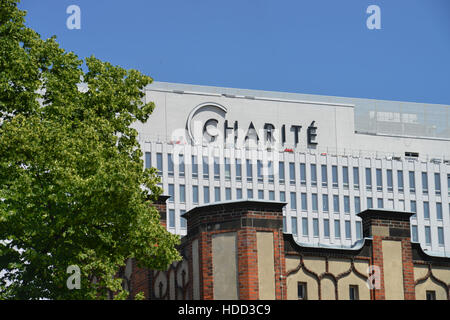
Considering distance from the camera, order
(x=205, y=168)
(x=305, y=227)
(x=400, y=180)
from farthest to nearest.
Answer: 1. (x=400, y=180)
2. (x=305, y=227)
3. (x=205, y=168)

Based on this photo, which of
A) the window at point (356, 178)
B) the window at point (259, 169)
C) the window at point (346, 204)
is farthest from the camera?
the window at point (356, 178)

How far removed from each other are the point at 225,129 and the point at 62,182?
95.3 m

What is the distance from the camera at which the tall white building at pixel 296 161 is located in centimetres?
12156

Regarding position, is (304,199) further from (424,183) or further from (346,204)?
(424,183)

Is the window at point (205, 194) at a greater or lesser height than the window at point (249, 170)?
lesser

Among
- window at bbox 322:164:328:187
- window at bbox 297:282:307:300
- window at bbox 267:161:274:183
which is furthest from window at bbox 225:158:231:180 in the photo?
window at bbox 297:282:307:300

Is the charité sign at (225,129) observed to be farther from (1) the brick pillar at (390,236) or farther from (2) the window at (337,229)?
(1) the brick pillar at (390,236)

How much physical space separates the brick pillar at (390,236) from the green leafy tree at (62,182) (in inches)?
289

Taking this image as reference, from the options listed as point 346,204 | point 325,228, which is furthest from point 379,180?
point 325,228

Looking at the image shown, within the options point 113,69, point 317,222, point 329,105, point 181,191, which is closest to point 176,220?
point 181,191

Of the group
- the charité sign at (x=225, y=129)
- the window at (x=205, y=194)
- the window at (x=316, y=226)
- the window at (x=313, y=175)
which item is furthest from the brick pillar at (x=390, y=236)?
the window at (x=313, y=175)

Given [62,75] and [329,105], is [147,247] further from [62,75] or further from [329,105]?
[329,105]

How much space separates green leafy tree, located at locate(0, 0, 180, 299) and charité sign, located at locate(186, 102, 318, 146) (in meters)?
88.5

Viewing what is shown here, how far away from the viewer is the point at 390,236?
3609cm
